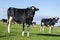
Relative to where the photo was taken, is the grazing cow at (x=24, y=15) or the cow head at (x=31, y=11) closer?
the grazing cow at (x=24, y=15)

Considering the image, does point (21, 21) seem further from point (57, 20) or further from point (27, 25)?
point (57, 20)

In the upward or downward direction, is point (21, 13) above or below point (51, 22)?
above

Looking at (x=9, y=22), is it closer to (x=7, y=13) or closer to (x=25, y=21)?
(x=7, y=13)

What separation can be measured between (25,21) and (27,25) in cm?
51

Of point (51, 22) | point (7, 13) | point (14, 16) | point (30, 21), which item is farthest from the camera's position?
point (51, 22)

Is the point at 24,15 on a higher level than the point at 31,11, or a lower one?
lower

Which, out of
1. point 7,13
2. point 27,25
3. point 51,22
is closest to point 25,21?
point 27,25

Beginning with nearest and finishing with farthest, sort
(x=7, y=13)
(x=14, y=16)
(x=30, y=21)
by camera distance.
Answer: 1. (x=30, y=21)
2. (x=14, y=16)
3. (x=7, y=13)

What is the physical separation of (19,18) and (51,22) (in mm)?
18642

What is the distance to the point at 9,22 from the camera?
31.1 meters

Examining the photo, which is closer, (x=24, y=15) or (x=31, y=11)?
(x=31, y=11)

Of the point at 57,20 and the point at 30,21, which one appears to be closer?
the point at 30,21

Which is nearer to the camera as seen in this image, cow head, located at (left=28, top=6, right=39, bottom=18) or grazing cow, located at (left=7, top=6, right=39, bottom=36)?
grazing cow, located at (left=7, top=6, right=39, bottom=36)

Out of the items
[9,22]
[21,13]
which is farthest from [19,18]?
[9,22]
